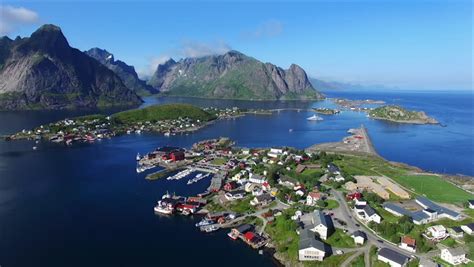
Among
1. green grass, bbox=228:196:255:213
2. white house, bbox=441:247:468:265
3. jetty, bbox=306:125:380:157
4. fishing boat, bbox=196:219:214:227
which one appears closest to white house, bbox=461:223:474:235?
white house, bbox=441:247:468:265

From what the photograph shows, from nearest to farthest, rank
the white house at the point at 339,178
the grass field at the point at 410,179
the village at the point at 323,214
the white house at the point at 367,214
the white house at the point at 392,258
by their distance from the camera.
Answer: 1. the white house at the point at 392,258
2. the village at the point at 323,214
3. the white house at the point at 367,214
4. the grass field at the point at 410,179
5. the white house at the point at 339,178

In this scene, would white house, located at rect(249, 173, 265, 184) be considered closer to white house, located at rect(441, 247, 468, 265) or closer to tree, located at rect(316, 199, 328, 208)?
tree, located at rect(316, 199, 328, 208)

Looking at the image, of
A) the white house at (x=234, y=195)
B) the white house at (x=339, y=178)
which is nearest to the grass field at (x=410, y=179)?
the white house at (x=339, y=178)

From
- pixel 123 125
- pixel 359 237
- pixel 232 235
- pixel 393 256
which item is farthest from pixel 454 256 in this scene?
pixel 123 125

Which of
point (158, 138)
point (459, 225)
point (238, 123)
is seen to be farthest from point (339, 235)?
point (238, 123)

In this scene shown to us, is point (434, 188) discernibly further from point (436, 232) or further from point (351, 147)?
point (351, 147)

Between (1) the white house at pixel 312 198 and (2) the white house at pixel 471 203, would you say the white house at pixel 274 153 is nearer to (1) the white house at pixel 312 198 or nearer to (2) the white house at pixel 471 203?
(1) the white house at pixel 312 198
